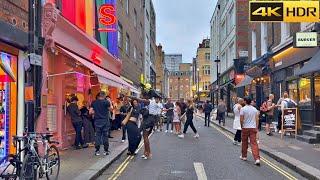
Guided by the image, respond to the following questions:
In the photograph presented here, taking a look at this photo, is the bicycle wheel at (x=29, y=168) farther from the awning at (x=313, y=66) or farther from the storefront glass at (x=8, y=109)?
the awning at (x=313, y=66)

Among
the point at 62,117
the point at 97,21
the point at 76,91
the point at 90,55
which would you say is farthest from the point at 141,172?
the point at 97,21

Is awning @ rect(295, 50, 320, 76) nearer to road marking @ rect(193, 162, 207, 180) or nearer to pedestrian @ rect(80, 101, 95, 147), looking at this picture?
road marking @ rect(193, 162, 207, 180)

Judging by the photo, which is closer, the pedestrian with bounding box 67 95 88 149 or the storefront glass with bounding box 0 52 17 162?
the storefront glass with bounding box 0 52 17 162

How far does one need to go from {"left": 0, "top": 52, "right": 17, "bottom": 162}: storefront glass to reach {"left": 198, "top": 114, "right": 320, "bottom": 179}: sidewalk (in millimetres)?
6489

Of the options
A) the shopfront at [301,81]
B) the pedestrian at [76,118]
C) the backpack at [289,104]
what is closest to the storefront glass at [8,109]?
the pedestrian at [76,118]

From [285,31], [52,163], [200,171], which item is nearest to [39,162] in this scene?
[52,163]

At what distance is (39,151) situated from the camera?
9.09 meters

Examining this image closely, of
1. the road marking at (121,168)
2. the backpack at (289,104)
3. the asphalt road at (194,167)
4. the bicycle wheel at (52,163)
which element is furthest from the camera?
the backpack at (289,104)

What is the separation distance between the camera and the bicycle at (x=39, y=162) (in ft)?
27.1

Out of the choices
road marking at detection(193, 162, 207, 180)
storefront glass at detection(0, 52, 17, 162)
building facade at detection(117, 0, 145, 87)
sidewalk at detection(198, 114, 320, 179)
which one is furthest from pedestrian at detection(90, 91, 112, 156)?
building facade at detection(117, 0, 145, 87)

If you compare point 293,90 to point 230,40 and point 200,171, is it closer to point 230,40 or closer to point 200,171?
point 200,171

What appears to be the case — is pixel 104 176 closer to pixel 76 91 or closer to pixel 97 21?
pixel 76 91

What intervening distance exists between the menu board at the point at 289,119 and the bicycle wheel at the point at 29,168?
13215 mm

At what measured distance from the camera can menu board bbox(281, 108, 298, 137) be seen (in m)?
19.7
